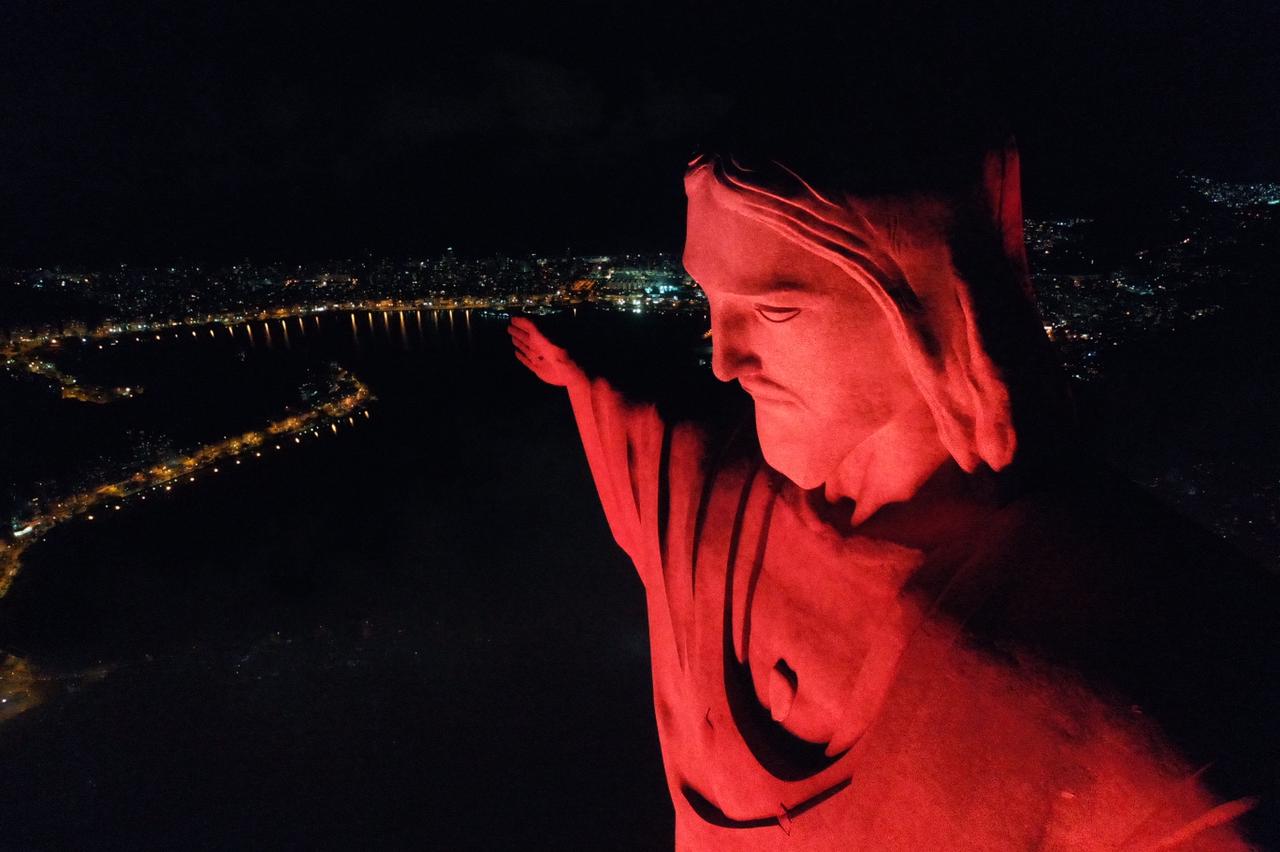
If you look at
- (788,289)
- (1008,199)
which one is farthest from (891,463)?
(1008,199)

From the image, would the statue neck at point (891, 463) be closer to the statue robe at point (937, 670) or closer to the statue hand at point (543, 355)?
the statue robe at point (937, 670)

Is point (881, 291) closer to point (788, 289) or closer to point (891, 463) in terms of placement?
point (788, 289)

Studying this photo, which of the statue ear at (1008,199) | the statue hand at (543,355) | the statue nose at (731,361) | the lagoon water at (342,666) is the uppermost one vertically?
the statue ear at (1008,199)

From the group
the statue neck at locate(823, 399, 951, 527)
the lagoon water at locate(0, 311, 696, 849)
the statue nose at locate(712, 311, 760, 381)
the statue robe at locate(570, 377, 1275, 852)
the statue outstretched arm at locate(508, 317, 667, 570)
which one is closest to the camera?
the statue robe at locate(570, 377, 1275, 852)

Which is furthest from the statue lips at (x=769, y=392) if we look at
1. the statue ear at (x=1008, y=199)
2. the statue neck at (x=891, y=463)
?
the statue ear at (x=1008, y=199)

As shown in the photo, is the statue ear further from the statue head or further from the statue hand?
the statue hand

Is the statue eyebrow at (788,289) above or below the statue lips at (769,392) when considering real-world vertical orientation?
above

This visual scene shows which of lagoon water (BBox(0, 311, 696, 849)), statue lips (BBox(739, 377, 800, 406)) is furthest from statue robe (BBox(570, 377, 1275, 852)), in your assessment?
lagoon water (BBox(0, 311, 696, 849))
